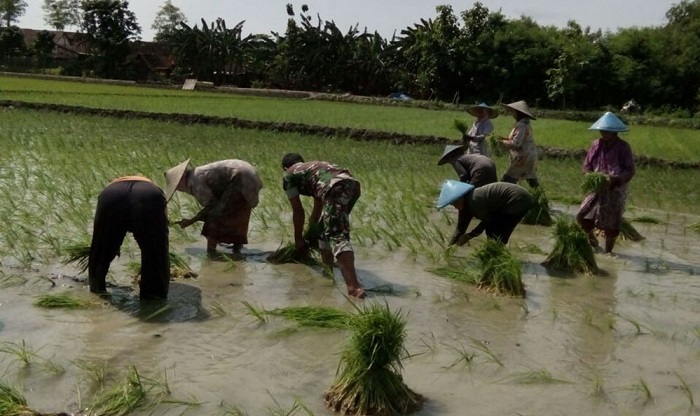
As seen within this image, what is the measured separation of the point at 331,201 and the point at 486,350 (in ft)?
5.45

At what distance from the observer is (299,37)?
37.7 metres

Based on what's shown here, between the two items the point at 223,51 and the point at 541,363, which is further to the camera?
the point at 223,51

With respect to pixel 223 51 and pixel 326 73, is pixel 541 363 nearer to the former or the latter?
pixel 326 73

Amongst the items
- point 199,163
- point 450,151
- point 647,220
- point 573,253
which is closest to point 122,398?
point 573,253

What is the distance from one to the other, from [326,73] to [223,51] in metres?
6.72

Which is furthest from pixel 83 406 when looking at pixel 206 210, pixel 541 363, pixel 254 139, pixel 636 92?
pixel 636 92

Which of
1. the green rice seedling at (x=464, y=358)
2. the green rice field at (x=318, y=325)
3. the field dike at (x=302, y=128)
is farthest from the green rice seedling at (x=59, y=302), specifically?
the field dike at (x=302, y=128)

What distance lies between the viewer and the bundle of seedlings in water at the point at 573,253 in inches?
231

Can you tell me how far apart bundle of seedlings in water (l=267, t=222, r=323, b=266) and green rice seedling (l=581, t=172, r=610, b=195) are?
2304 millimetres

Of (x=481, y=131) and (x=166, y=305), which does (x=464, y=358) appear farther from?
(x=481, y=131)

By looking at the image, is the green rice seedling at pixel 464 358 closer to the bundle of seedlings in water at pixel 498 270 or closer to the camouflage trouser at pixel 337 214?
the bundle of seedlings in water at pixel 498 270

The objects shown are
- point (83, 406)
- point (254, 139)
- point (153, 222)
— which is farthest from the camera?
point (254, 139)

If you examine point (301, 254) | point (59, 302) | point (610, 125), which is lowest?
point (59, 302)

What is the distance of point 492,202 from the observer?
19.1 feet
